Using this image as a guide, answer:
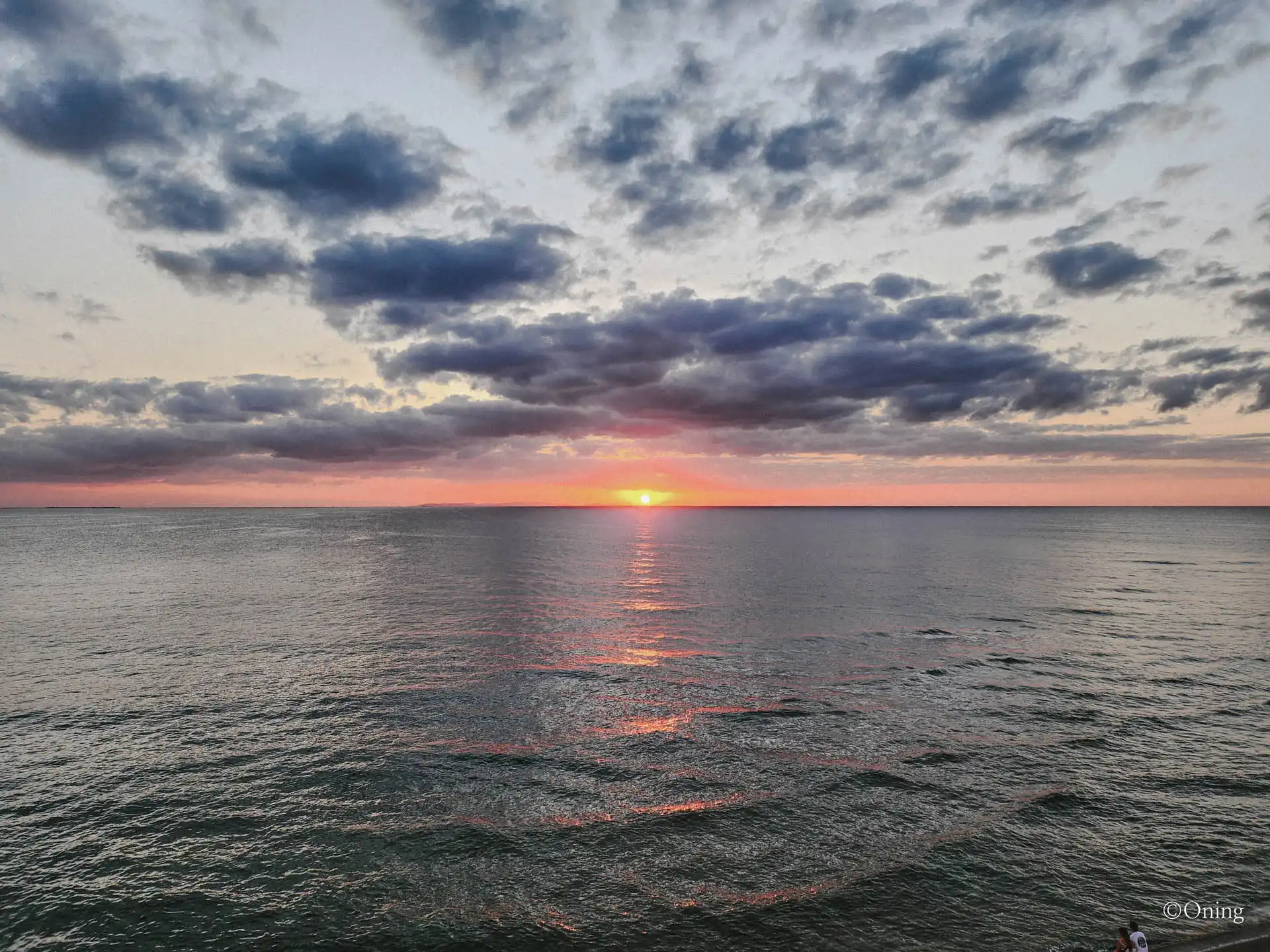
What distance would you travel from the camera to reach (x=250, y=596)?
268ft

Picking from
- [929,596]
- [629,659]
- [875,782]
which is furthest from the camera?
[929,596]

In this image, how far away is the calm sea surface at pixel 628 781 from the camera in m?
19.7

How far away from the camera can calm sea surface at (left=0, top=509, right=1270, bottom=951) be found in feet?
64.7

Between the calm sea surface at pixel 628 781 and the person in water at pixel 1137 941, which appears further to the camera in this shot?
the calm sea surface at pixel 628 781

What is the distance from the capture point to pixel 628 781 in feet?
92.2

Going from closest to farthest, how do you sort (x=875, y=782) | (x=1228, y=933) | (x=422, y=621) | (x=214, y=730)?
(x=1228, y=933) < (x=875, y=782) < (x=214, y=730) < (x=422, y=621)

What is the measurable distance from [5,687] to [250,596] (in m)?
40.7

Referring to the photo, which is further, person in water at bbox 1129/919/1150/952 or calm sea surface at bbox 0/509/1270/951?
calm sea surface at bbox 0/509/1270/951

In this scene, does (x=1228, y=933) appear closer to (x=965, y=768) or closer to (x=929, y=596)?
(x=965, y=768)

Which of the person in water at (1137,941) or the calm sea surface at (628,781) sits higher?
the person in water at (1137,941)

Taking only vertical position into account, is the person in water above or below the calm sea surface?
above

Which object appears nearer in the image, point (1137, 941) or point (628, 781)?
point (1137, 941)

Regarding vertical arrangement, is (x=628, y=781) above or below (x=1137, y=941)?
below

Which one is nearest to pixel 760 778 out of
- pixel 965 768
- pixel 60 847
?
pixel 965 768
